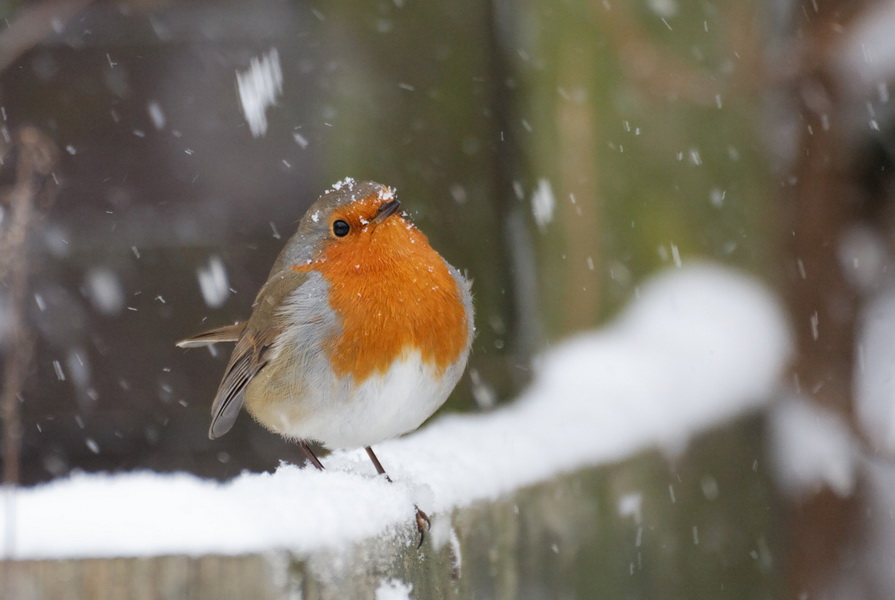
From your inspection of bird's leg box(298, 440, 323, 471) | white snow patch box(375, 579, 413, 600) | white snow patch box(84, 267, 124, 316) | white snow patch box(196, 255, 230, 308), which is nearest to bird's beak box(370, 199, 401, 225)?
bird's leg box(298, 440, 323, 471)

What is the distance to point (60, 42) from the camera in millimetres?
3383

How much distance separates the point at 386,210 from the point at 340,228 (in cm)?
12

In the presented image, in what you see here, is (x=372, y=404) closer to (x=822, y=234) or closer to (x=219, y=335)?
(x=219, y=335)

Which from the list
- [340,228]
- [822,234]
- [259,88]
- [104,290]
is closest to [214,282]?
[104,290]

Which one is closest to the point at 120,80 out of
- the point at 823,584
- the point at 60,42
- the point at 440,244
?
the point at 60,42

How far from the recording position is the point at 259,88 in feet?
10.4

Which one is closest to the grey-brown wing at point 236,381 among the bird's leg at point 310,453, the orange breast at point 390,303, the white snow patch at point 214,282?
the bird's leg at point 310,453

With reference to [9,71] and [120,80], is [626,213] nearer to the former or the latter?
[120,80]

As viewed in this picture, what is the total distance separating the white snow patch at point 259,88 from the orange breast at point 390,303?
1.20 meters

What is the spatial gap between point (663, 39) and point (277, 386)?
4.10 feet

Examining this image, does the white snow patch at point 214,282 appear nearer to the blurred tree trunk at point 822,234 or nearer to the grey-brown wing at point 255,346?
the grey-brown wing at point 255,346

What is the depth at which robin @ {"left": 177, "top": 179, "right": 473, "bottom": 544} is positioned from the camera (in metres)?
1.90

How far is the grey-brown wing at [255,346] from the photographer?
2.10 m

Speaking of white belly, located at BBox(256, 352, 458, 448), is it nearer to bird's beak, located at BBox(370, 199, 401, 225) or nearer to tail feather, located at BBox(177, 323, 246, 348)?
bird's beak, located at BBox(370, 199, 401, 225)
